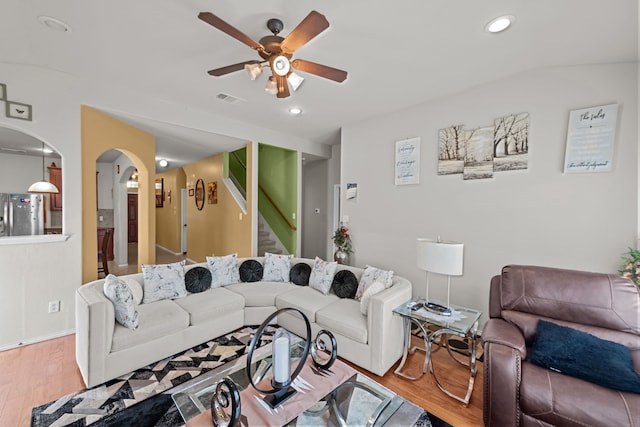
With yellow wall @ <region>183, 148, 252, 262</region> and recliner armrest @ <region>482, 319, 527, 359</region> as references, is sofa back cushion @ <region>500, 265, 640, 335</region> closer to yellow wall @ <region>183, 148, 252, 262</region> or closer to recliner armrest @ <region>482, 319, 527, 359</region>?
recliner armrest @ <region>482, 319, 527, 359</region>

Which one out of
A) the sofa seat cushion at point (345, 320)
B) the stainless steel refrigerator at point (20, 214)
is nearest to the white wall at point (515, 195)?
the sofa seat cushion at point (345, 320)

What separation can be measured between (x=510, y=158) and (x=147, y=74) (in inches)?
170

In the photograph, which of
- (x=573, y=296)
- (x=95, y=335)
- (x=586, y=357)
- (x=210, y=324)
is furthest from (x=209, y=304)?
(x=573, y=296)

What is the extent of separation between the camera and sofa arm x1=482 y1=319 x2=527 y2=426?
63.7 inches

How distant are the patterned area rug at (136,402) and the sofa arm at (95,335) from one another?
0.15 meters

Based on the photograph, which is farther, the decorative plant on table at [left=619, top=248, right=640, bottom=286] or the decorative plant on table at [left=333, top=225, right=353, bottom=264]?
the decorative plant on table at [left=333, top=225, right=353, bottom=264]

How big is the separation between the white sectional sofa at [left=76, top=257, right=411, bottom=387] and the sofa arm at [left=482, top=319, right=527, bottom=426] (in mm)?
794

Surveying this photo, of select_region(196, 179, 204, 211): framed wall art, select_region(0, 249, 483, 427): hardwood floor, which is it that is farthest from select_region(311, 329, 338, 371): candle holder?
select_region(196, 179, 204, 211): framed wall art

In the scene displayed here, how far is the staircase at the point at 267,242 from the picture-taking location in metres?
6.43

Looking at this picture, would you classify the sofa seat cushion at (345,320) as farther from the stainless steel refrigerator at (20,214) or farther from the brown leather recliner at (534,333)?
the stainless steel refrigerator at (20,214)

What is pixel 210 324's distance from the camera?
2.80m

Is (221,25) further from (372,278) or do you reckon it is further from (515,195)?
(515,195)

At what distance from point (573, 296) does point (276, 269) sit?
3072 mm

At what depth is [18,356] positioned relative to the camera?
2.60 metres
